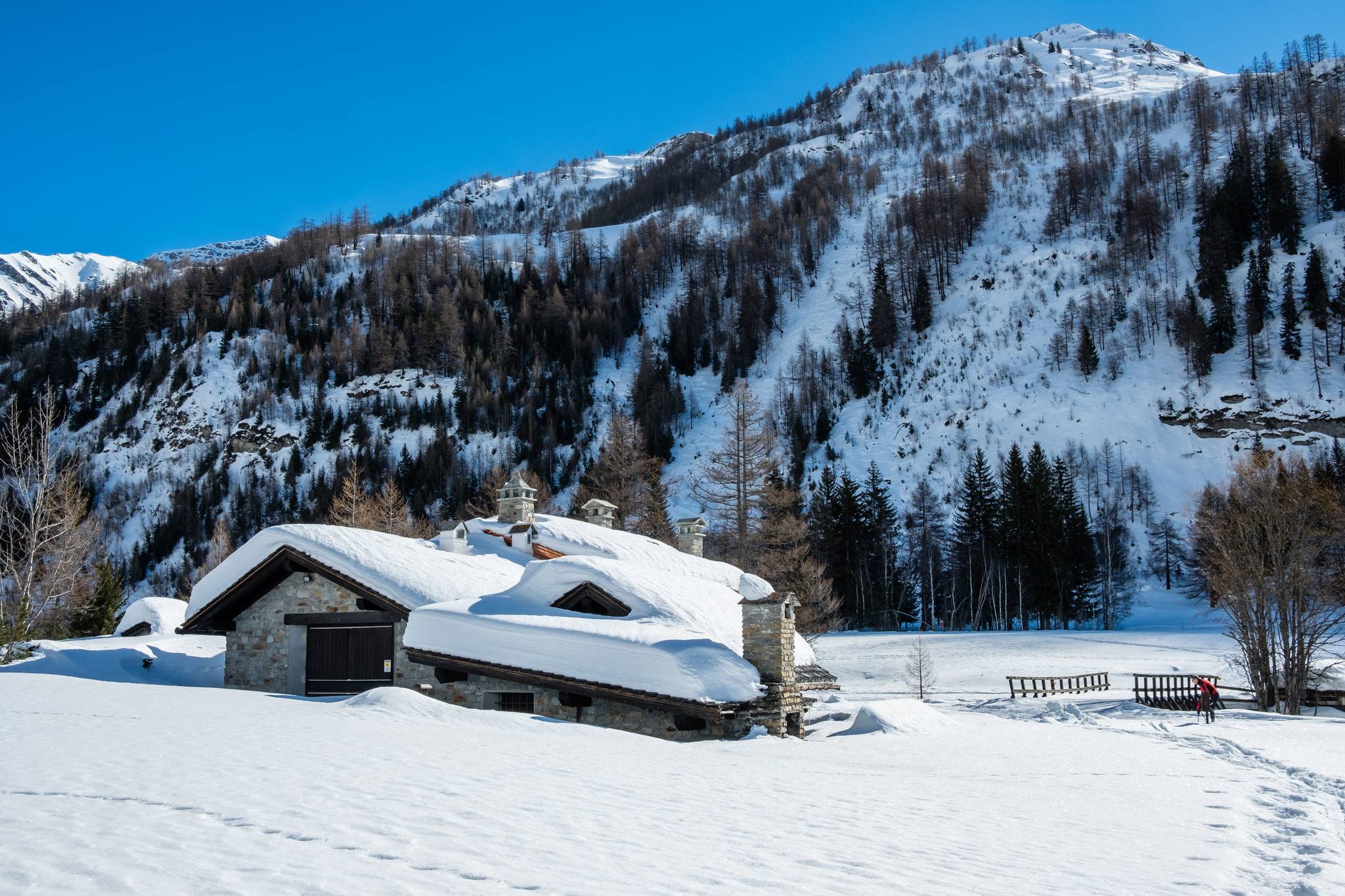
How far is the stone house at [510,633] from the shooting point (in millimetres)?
15680

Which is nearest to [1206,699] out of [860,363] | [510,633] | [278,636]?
[510,633]

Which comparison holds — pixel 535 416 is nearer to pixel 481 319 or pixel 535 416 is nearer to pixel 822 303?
pixel 481 319

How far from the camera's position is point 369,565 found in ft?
62.4

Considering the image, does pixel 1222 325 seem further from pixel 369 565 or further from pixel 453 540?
pixel 369 565

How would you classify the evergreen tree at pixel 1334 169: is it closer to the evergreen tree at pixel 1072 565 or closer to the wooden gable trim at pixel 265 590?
the evergreen tree at pixel 1072 565

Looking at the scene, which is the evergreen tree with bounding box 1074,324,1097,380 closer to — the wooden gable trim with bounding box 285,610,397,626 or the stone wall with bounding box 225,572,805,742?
the stone wall with bounding box 225,572,805,742

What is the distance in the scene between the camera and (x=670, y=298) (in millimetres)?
111625

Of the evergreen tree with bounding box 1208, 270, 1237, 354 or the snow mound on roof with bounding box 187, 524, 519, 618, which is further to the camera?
the evergreen tree with bounding box 1208, 270, 1237, 354

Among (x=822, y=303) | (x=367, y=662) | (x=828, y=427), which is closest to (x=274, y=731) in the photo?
(x=367, y=662)

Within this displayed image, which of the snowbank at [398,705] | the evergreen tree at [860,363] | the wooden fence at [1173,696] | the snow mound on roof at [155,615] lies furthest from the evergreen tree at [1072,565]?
the snowbank at [398,705]

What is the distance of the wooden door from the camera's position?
19.6m

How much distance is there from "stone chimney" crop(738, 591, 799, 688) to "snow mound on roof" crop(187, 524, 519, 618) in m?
6.77

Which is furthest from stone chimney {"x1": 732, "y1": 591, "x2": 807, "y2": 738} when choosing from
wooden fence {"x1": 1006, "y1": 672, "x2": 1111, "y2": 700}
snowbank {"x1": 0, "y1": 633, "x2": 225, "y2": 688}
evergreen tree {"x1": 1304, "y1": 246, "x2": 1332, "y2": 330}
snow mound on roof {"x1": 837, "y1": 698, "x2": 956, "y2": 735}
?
evergreen tree {"x1": 1304, "y1": 246, "x2": 1332, "y2": 330}

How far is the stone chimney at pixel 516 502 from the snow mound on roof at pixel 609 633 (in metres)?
9.04
